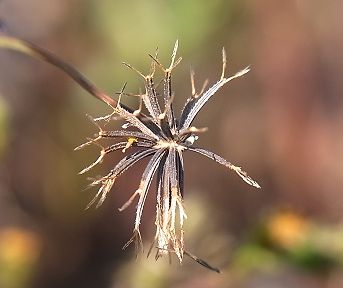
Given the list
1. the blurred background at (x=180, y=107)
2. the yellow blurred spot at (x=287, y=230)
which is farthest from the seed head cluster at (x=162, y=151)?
the blurred background at (x=180, y=107)

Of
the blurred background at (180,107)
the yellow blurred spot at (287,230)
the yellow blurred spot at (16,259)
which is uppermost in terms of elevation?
the blurred background at (180,107)

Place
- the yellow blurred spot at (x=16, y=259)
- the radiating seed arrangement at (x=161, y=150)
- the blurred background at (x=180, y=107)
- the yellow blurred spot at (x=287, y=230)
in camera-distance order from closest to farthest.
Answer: the radiating seed arrangement at (x=161, y=150) < the yellow blurred spot at (x=287, y=230) < the yellow blurred spot at (x=16, y=259) < the blurred background at (x=180, y=107)

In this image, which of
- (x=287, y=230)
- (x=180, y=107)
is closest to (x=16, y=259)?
(x=287, y=230)

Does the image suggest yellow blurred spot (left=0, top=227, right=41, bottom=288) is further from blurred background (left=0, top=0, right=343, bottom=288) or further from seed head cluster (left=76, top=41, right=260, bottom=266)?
seed head cluster (left=76, top=41, right=260, bottom=266)

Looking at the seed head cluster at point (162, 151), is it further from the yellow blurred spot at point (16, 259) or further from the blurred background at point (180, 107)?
the blurred background at point (180, 107)

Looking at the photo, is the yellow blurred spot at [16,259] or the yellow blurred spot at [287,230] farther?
the yellow blurred spot at [16,259]

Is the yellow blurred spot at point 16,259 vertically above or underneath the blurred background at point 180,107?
underneath

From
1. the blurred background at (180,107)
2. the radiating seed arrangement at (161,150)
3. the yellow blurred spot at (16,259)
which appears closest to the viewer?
the radiating seed arrangement at (161,150)

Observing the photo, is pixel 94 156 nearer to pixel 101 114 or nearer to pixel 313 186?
pixel 101 114

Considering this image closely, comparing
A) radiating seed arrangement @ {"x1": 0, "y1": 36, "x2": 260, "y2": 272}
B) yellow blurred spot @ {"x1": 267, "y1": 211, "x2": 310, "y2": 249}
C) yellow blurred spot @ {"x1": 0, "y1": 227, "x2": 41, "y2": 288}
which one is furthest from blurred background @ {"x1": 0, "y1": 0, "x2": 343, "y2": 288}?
radiating seed arrangement @ {"x1": 0, "y1": 36, "x2": 260, "y2": 272}

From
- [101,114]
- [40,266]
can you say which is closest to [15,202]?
[40,266]
